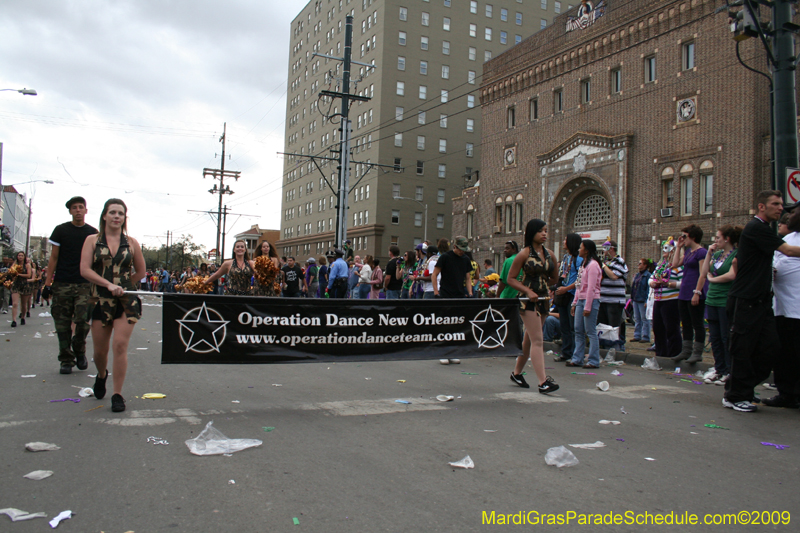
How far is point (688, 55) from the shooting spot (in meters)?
31.0

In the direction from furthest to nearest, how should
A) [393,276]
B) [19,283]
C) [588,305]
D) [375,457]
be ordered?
1. [393,276]
2. [19,283]
3. [588,305]
4. [375,457]

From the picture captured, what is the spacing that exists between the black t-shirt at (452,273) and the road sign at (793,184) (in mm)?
5000

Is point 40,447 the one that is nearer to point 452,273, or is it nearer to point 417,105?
point 452,273

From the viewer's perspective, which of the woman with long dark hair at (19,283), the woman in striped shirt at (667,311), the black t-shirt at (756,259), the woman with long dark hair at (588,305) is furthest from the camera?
the woman with long dark hair at (19,283)

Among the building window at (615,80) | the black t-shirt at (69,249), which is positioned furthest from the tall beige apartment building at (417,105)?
the black t-shirt at (69,249)

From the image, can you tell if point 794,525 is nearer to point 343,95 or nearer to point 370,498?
point 370,498

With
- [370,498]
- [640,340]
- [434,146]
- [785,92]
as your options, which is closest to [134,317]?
[370,498]

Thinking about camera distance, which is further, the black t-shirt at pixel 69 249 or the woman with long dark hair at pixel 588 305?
the woman with long dark hair at pixel 588 305

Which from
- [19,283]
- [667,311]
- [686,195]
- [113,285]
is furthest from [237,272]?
[686,195]

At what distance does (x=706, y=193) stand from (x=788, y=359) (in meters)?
27.1

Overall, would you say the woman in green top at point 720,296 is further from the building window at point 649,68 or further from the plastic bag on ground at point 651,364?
the building window at point 649,68

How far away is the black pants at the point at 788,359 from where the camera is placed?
6012mm

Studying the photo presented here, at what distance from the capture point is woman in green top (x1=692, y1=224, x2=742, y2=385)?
757cm

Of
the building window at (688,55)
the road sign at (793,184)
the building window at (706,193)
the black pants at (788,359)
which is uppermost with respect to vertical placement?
the building window at (688,55)
